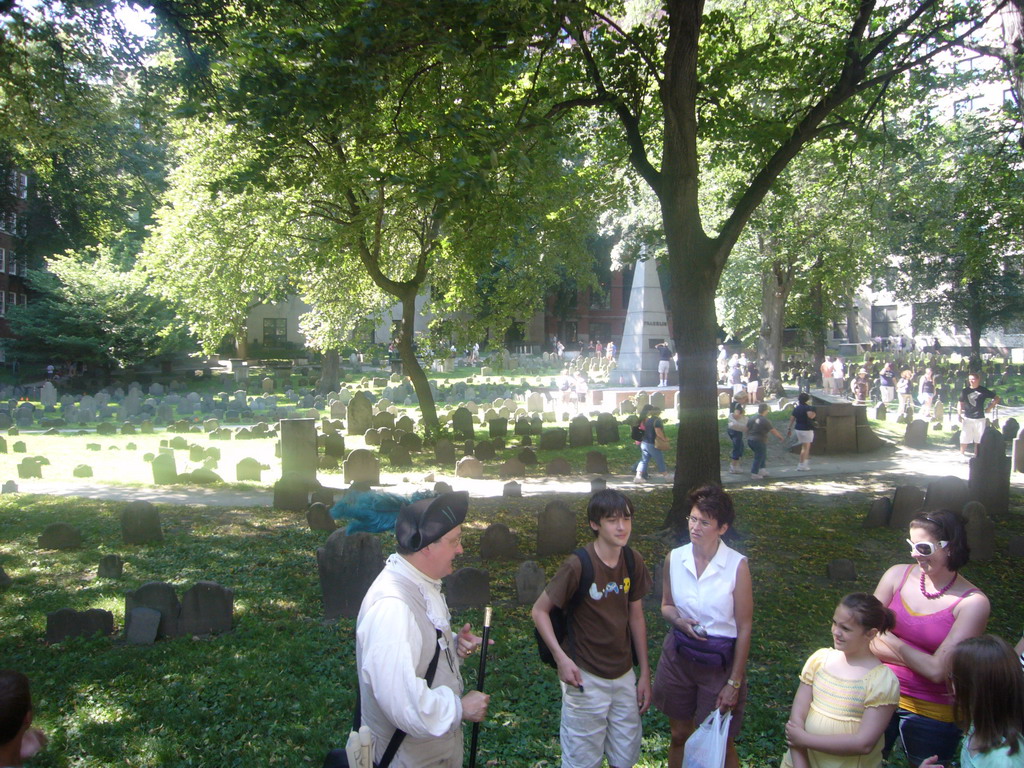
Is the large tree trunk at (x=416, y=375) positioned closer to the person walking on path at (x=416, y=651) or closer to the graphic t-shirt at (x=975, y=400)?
the graphic t-shirt at (x=975, y=400)

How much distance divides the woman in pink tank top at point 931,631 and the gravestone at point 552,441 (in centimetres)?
1422

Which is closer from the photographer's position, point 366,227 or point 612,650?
point 612,650

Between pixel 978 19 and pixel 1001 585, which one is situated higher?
pixel 978 19

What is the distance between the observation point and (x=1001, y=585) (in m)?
8.37

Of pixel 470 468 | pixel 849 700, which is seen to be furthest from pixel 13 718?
pixel 470 468

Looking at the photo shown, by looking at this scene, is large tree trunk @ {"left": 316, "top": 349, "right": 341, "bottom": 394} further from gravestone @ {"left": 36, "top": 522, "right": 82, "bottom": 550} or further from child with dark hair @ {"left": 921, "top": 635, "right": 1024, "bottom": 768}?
child with dark hair @ {"left": 921, "top": 635, "right": 1024, "bottom": 768}

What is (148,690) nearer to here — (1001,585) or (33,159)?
(1001,585)

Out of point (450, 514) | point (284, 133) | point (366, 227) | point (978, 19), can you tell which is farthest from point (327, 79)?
point (978, 19)

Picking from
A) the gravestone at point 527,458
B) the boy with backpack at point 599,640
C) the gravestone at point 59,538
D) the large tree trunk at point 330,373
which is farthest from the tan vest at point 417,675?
the large tree trunk at point 330,373

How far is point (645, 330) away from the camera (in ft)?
98.8

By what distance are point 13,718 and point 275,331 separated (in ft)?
169

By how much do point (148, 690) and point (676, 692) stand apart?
3.81 metres

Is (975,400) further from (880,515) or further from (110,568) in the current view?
(110,568)

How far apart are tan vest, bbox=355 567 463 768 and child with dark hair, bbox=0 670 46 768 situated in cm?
126
